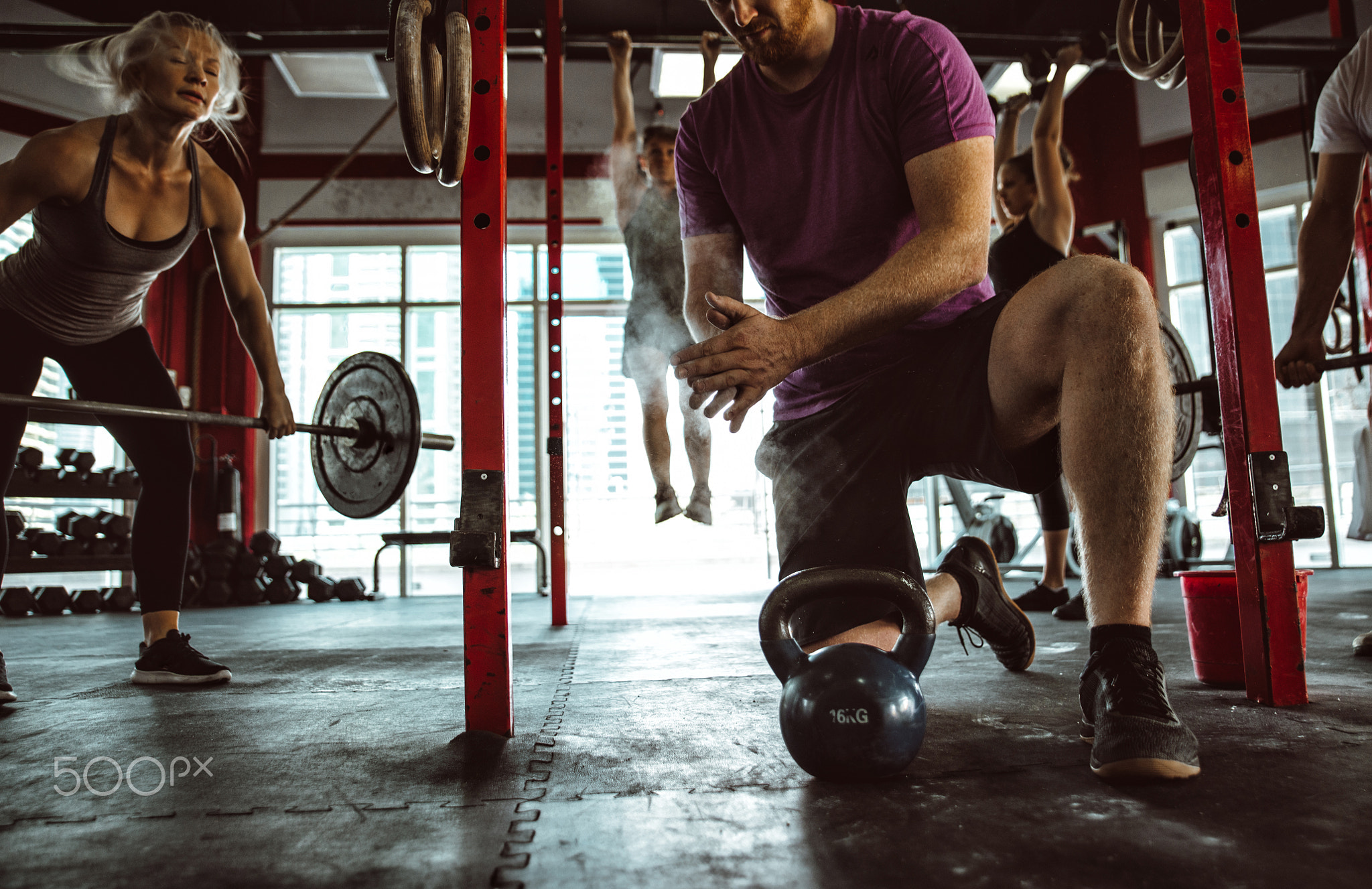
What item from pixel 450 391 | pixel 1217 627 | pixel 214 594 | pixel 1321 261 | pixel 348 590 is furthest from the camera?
pixel 450 391

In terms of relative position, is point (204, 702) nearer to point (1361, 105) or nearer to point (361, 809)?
point (361, 809)

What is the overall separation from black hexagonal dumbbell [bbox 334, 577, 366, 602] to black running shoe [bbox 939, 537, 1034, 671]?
4825 mm

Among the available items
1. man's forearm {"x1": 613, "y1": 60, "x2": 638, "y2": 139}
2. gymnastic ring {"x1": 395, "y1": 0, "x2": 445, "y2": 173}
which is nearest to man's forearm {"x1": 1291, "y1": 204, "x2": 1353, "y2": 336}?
gymnastic ring {"x1": 395, "y1": 0, "x2": 445, "y2": 173}

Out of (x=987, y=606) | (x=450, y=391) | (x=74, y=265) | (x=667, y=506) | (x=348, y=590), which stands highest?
(x=450, y=391)

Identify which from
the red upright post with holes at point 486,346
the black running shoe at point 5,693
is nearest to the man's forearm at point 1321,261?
the red upright post with holes at point 486,346

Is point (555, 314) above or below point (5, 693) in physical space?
above

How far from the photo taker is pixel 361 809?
0.83 m

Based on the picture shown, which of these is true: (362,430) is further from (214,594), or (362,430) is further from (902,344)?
(214,594)

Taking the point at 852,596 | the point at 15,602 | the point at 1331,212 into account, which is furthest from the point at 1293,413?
the point at 15,602

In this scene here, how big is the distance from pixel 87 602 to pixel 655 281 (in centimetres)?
418

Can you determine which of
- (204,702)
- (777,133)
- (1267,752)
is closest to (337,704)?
(204,702)

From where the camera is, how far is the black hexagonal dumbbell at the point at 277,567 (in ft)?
18.2

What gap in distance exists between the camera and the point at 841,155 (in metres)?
1.28

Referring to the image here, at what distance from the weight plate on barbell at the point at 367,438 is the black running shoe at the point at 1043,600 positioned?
1990mm
